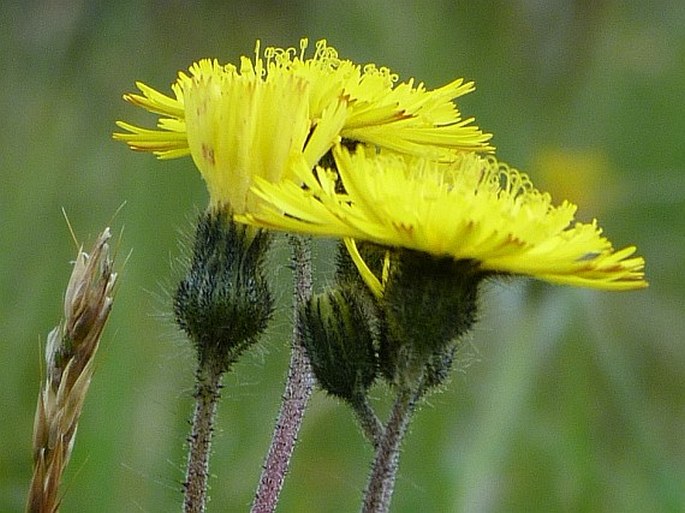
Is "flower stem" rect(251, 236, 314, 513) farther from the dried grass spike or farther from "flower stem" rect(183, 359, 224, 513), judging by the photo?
the dried grass spike

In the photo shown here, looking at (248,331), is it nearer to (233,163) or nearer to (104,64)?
(233,163)

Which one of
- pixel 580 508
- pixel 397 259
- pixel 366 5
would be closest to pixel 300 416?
pixel 397 259

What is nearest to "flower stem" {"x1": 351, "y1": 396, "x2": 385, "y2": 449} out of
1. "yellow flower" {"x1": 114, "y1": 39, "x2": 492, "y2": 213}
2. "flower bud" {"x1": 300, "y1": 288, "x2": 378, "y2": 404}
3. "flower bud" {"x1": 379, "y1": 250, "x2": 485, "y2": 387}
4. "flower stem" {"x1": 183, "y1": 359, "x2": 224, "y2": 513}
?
"flower bud" {"x1": 300, "y1": 288, "x2": 378, "y2": 404}

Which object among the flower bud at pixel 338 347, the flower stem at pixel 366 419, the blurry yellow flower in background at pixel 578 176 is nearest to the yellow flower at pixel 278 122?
the flower bud at pixel 338 347

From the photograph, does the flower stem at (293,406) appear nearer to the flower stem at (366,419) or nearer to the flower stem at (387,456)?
the flower stem at (366,419)

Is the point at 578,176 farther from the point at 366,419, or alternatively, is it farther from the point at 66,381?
the point at 66,381

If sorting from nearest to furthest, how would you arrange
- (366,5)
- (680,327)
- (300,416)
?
(300,416) < (680,327) < (366,5)
